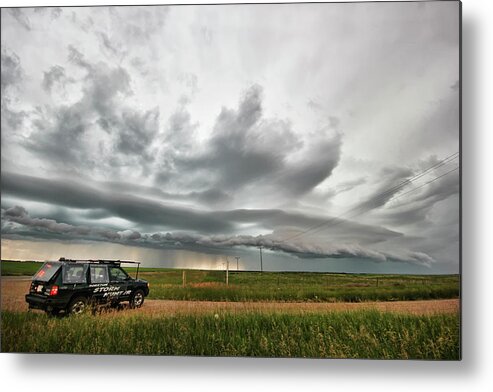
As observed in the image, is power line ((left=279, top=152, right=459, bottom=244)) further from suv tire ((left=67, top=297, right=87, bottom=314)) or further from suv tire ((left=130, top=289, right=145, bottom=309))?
suv tire ((left=67, top=297, right=87, bottom=314))

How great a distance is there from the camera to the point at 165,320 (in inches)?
198

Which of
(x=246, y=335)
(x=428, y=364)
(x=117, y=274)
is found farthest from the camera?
(x=117, y=274)

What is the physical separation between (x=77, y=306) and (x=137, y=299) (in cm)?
59

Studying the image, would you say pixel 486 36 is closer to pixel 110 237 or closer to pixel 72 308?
pixel 110 237

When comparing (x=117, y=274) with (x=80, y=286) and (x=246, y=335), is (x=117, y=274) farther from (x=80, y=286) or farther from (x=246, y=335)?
(x=246, y=335)

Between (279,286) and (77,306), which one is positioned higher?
(279,286)

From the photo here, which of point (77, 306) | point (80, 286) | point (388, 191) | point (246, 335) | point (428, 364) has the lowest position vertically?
point (428, 364)

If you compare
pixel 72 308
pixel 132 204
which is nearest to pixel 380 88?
pixel 132 204

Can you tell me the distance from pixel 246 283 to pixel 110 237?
143 centimetres

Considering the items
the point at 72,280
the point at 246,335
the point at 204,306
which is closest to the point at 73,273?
the point at 72,280

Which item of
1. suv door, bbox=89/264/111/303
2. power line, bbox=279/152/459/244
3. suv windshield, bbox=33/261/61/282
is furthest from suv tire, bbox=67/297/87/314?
power line, bbox=279/152/459/244

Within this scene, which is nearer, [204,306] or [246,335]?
[246,335]

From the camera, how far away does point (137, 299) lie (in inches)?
203

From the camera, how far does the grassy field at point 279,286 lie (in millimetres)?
4848
